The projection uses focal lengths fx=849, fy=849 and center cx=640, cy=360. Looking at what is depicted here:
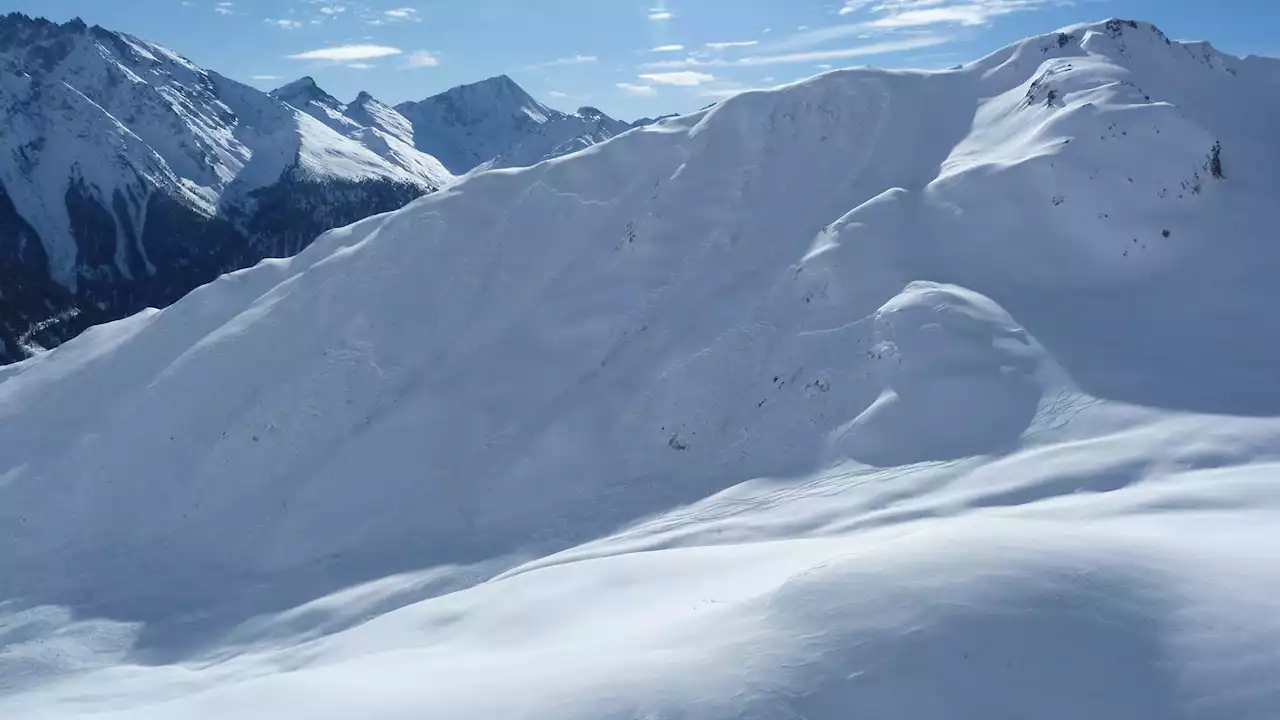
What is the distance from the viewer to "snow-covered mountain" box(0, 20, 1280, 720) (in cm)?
1159

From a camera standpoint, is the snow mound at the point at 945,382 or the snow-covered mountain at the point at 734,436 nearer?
the snow-covered mountain at the point at 734,436

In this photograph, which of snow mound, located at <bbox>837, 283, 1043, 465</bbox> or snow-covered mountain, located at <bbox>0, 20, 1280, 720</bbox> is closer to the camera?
snow-covered mountain, located at <bbox>0, 20, 1280, 720</bbox>

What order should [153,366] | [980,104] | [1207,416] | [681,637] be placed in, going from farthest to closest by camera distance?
1. [980,104]
2. [153,366]
3. [1207,416]
4. [681,637]

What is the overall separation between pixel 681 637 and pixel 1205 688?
6644 mm

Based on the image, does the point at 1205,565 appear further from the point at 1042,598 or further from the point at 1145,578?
the point at 1042,598

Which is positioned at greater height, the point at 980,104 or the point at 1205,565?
the point at 980,104

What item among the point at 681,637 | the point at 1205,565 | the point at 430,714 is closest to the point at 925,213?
the point at 1205,565

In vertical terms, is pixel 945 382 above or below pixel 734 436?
above

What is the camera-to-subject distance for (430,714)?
1197 centimetres

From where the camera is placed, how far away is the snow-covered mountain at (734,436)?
38.0ft

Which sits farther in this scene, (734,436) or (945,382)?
(734,436)

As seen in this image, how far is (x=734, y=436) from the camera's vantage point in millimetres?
25719

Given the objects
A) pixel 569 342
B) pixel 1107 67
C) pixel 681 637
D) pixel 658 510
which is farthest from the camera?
pixel 1107 67

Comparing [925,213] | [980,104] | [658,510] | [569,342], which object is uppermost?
[980,104]
